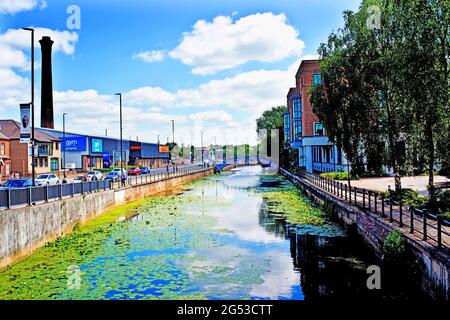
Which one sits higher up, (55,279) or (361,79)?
(361,79)

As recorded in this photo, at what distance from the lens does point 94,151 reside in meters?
→ 87.5

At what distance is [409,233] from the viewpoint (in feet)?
46.9

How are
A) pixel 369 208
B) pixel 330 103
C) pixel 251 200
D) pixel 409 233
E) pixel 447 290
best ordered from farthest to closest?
1. pixel 251 200
2. pixel 330 103
3. pixel 369 208
4. pixel 409 233
5. pixel 447 290

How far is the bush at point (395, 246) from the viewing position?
539 inches

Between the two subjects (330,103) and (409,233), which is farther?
(330,103)

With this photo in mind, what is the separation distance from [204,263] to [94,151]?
74997 millimetres

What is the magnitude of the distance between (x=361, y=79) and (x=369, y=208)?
9392 millimetres

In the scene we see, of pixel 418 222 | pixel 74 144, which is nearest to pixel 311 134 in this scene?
pixel 74 144

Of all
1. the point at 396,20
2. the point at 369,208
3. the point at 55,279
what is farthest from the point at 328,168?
the point at 55,279

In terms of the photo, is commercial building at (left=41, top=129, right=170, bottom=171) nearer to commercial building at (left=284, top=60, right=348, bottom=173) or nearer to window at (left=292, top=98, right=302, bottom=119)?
commercial building at (left=284, top=60, right=348, bottom=173)

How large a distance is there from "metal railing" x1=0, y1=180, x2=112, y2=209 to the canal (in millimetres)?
2321

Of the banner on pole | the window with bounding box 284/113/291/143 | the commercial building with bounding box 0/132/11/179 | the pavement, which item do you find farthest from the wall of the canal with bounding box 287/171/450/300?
the window with bounding box 284/113/291/143
